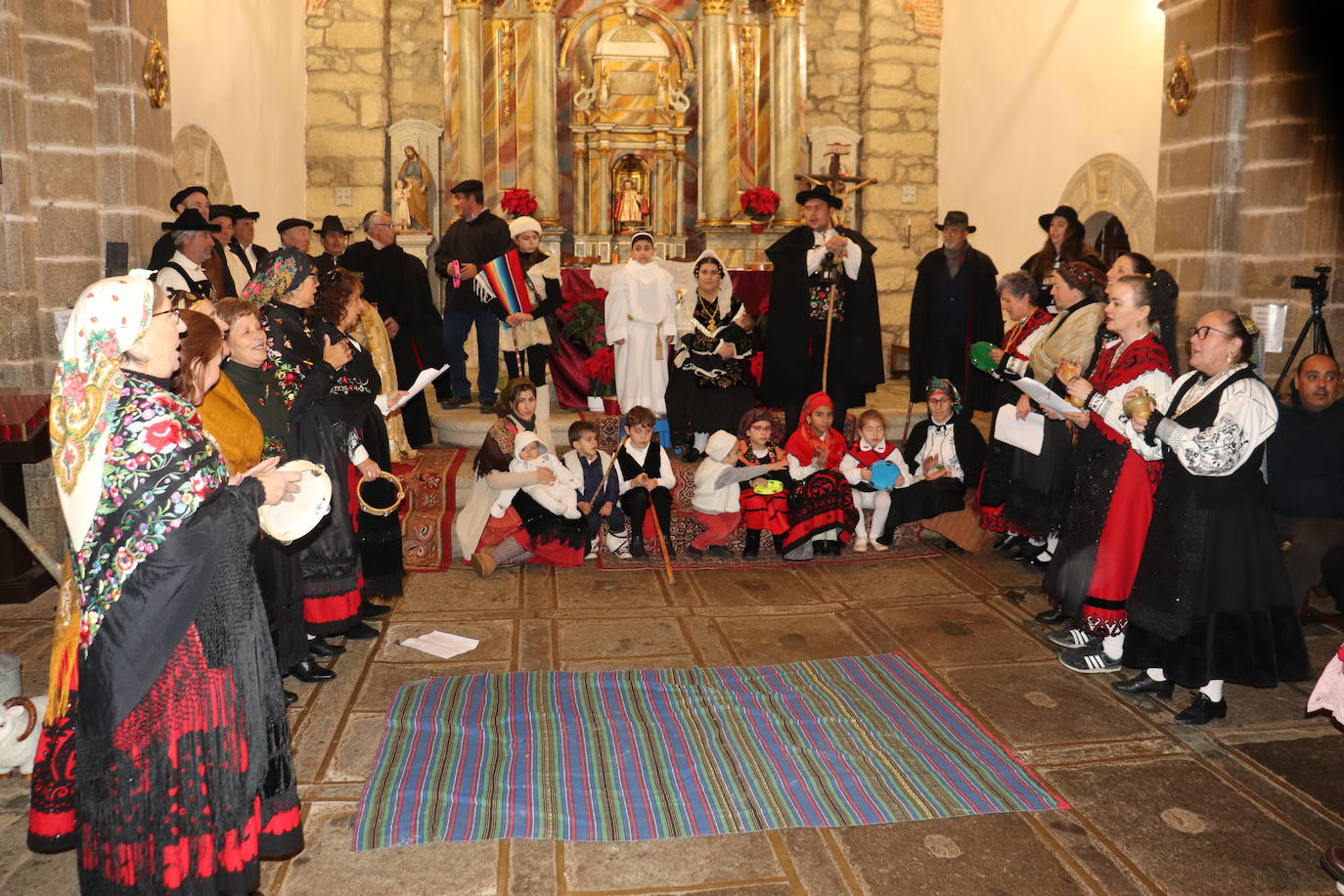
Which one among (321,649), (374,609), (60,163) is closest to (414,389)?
(321,649)

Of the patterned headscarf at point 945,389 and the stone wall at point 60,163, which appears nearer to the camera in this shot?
the stone wall at point 60,163

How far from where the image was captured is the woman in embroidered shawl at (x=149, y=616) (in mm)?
2422

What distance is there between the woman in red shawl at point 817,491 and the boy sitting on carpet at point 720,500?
17cm

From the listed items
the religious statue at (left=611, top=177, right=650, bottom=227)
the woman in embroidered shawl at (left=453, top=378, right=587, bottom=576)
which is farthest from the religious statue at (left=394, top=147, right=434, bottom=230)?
the woman in embroidered shawl at (left=453, top=378, right=587, bottom=576)

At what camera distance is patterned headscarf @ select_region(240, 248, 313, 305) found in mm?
4266

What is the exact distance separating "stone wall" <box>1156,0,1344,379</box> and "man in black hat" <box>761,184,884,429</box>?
195 cm

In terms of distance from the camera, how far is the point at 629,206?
11.8 meters

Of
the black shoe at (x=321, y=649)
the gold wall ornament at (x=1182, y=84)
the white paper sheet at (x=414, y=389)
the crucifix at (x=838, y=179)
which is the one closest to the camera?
the white paper sheet at (x=414, y=389)

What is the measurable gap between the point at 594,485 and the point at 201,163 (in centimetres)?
394

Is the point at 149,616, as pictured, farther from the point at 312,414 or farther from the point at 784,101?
the point at 784,101

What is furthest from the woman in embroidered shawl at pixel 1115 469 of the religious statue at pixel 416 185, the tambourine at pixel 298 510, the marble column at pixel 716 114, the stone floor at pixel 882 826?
the religious statue at pixel 416 185

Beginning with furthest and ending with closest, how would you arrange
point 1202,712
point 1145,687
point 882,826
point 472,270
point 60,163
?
1. point 472,270
2. point 60,163
3. point 1145,687
4. point 1202,712
5. point 882,826

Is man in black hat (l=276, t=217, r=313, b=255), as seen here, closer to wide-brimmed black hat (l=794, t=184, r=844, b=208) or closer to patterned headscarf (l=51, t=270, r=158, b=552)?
wide-brimmed black hat (l=794, t=184, r=844, b=208)

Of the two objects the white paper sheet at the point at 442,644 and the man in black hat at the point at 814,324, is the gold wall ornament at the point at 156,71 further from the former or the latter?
the man in black hat at the point at 814,324
